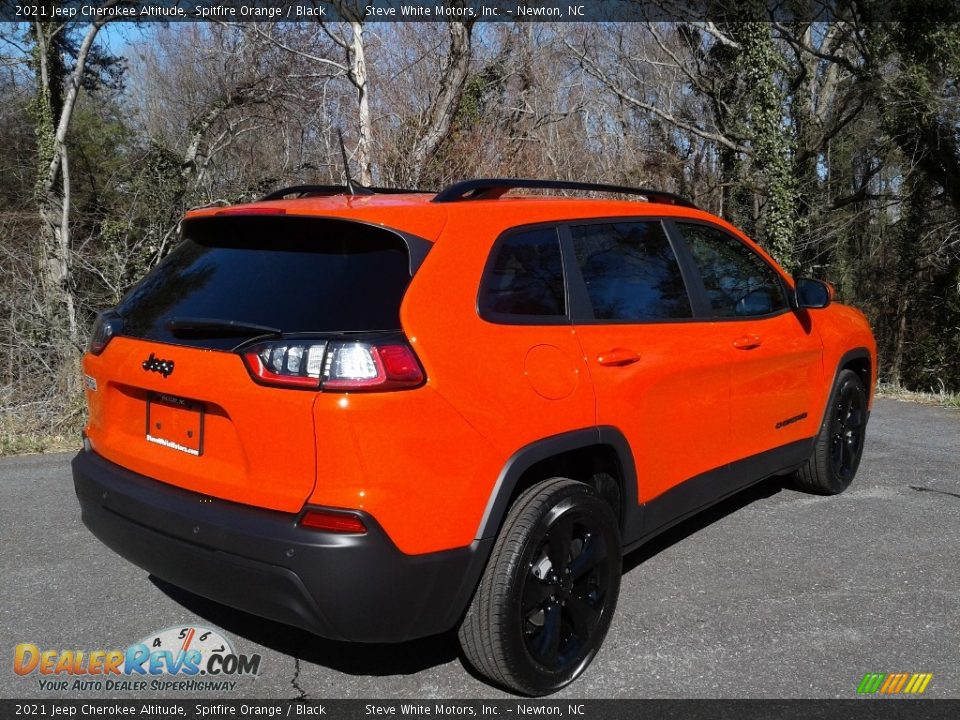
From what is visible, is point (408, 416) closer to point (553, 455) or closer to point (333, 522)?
point (333, 522)

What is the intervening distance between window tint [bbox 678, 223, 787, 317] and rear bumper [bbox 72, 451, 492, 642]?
1.97 meters

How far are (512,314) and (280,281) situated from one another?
793 millimetres

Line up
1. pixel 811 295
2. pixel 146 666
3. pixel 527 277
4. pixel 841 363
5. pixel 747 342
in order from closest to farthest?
1. pixel 527 277
2. pixel 146 666
3. pixel 747 342
4. pixel 811 295
5. pixel 841 363

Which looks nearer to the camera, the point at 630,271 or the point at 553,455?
the point at 553,455

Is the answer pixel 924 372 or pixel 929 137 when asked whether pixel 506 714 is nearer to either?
pixel 929 137

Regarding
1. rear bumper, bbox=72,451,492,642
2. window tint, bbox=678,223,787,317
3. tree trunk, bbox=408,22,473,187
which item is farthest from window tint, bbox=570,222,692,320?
tree trunk, bbox=408,22,473,187

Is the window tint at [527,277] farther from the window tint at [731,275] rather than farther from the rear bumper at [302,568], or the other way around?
the window tint at [731,275]

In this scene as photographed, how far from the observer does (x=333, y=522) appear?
2.53 metres

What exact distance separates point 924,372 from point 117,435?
19.0 metres

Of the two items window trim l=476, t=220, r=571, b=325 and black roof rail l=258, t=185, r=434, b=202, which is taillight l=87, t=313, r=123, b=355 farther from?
window trim l=476, t=220, r=571, b=325

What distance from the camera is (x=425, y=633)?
2.74m

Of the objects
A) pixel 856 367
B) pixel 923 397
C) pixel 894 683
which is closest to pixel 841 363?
pixel 856 367

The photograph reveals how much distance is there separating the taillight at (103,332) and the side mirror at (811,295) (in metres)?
3.39

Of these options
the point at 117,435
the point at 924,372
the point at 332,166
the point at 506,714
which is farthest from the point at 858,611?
the point at 924,372
